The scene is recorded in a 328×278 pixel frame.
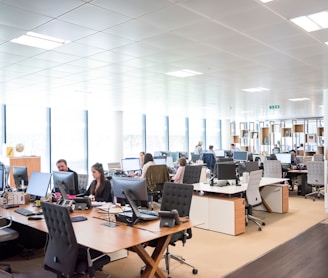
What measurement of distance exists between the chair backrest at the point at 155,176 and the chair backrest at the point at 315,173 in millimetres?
3868

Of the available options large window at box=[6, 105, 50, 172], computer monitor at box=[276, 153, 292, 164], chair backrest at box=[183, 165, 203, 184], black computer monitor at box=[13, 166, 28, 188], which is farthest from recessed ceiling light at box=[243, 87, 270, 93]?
large window at box=[6, 105, 50, 172]

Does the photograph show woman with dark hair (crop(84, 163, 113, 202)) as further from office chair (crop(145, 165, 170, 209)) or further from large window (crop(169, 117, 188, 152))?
large window (crop(169, 117, 188, 152))

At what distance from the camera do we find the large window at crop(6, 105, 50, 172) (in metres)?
10.8

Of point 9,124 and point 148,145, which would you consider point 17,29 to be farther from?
point 148,145

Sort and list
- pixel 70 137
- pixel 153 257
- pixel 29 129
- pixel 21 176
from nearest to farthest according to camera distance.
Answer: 1. pixel 153 257
2. pixel 21 176
3. pixel 29 129
4. pixel 70 137

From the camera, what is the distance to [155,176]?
7230 millimetres

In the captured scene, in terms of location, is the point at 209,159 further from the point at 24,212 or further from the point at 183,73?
the point at 24,212

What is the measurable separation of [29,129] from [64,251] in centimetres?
932

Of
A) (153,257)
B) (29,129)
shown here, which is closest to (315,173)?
(153,257)

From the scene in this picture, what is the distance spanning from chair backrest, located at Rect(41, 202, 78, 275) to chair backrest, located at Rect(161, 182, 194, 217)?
1.50 m

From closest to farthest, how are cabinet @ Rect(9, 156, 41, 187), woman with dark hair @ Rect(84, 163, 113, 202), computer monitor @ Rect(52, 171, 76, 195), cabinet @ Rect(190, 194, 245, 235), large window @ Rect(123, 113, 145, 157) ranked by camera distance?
1. computer monitor @ Rect(52, 171, 76, 195)
2. woman with dark hair @ Rect(84, 163, 113, 202)
3. cabinet @ Rect(190, 194, 245, 235)
4. cabinet @ Rect(9, 156, 41, 187)
5. large window @ Rect(123, 113, 145, 157)

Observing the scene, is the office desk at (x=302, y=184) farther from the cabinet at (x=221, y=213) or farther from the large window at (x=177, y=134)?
the large window at (x=177, y=134)

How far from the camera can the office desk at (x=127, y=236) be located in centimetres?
275

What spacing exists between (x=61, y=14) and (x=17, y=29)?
78 cm
